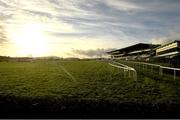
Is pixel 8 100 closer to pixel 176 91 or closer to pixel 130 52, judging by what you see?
pixel 176 91

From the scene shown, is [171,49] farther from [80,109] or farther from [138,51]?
[80,109]

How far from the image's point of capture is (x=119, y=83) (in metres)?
27.3

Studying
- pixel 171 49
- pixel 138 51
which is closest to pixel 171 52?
pixel 171 49

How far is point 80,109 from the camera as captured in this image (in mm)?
17625

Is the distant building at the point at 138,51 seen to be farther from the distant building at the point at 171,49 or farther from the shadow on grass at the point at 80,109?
the shadow on grass at the point at 80,109

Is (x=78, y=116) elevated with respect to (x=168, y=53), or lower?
lower

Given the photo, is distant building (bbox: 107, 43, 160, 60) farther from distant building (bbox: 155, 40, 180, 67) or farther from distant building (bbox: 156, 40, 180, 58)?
distant building (bbox: 155, 40, 180, 67)

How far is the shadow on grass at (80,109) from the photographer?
16.8 m

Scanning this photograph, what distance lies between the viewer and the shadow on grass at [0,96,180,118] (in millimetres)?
16844

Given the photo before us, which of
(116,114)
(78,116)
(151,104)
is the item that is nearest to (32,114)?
(78,116)

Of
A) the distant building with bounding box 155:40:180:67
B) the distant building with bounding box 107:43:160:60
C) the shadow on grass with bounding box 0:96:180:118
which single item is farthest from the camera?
the distant building with bounding box 107:43:160:60

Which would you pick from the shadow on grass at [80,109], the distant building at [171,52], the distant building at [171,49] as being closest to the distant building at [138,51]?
the distant building at [171,49]

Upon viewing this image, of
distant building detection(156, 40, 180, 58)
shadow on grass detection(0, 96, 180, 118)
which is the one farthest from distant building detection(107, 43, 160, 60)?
shadow on grass detection(0, 96, 180, 118)

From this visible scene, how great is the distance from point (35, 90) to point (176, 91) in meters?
9.42
